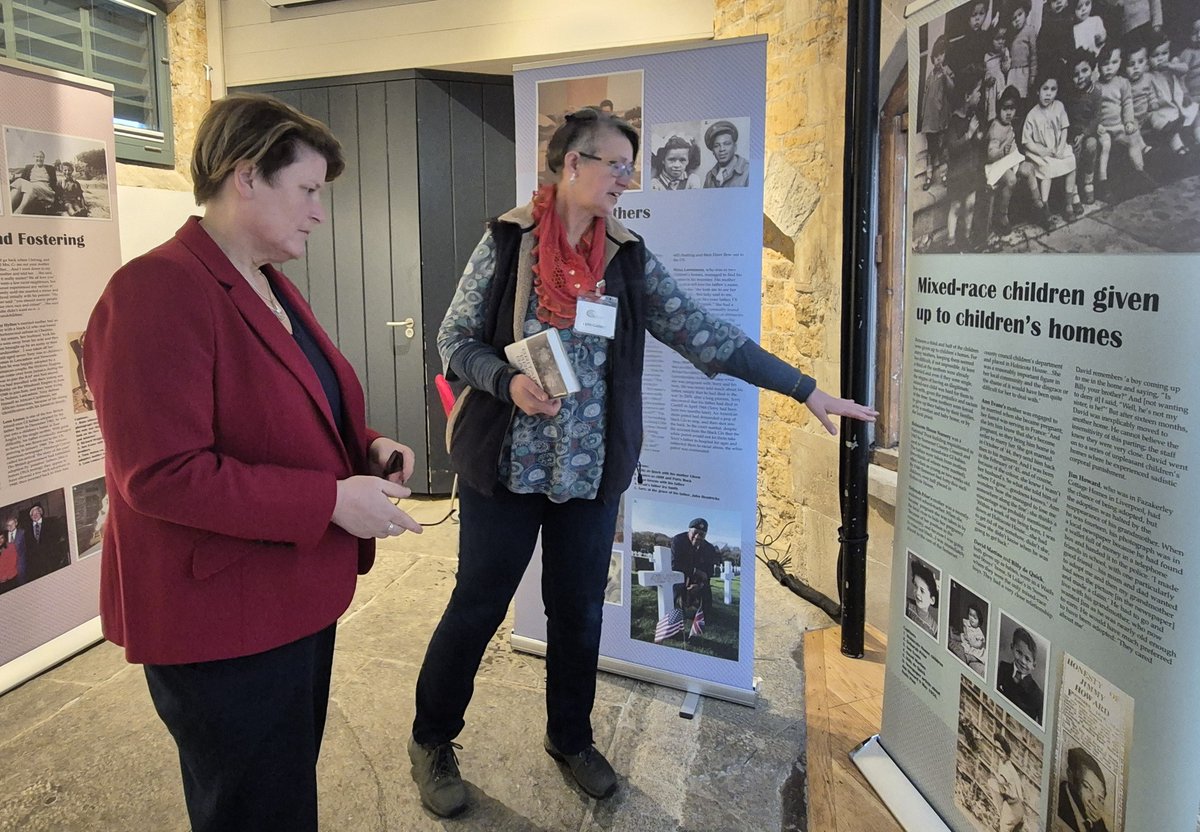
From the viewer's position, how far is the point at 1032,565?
143 cm

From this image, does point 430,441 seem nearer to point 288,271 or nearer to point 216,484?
point 288,271

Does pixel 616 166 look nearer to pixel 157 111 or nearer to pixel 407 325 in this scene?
pixel 407 325

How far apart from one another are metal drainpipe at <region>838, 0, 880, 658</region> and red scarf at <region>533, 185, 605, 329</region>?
109cm

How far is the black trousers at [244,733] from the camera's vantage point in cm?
111

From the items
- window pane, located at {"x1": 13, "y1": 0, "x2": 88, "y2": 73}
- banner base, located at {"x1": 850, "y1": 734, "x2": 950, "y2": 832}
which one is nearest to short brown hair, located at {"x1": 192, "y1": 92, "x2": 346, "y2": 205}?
banner base, located at {"x1": 850, "y1": 734, "x2": 950, "y2": 832}

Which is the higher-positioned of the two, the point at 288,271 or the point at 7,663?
the point at 288,271

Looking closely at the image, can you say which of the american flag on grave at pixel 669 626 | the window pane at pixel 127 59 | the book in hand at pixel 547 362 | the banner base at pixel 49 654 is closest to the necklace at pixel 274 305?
the book in hand at pixel 547 362

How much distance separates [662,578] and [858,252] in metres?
1.21

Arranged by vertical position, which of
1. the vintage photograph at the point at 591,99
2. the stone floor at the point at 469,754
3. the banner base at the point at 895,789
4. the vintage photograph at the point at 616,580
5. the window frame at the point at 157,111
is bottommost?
the stone floor at the point at 469,754

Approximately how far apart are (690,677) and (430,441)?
8.95 ft

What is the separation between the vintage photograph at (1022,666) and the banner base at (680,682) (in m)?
1.01

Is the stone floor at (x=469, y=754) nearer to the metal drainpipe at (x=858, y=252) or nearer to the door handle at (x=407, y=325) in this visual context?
the metal drainpipe at (x=858, y=252)

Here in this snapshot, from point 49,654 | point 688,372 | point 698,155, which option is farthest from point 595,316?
point 49,654

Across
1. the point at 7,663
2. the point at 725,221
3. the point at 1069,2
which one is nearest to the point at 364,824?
the point at 7,663
